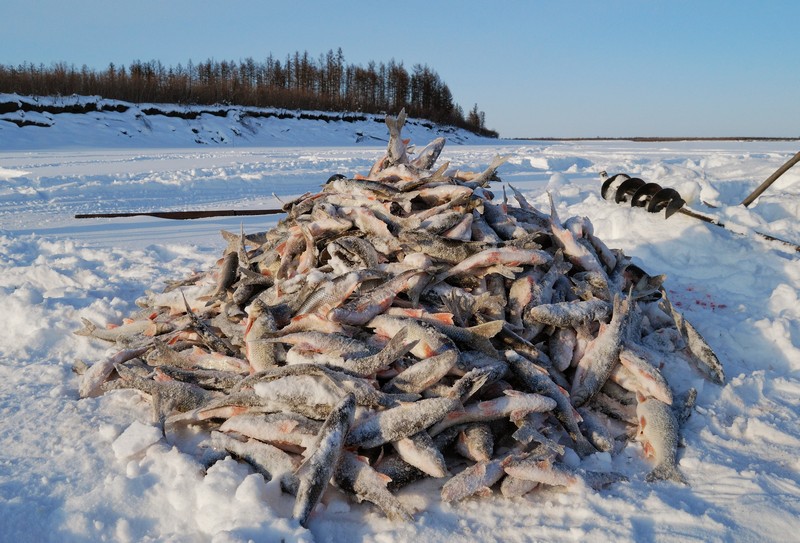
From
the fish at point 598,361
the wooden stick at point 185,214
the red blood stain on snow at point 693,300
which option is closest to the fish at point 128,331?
the fish at point 598,361

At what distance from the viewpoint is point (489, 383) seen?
306 centimetres

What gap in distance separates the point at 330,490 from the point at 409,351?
0.83m

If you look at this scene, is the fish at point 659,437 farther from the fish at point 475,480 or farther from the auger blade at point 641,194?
the auger blade at point 641,194

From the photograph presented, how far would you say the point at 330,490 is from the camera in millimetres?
2598

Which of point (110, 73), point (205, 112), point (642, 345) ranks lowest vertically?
point (642, 345)

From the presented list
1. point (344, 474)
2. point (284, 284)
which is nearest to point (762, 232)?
point (284, 284)

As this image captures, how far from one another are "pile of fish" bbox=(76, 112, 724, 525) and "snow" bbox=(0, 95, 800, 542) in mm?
119

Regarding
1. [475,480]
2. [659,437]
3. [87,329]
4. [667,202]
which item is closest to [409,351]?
[475,480]

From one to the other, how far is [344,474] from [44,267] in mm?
5019

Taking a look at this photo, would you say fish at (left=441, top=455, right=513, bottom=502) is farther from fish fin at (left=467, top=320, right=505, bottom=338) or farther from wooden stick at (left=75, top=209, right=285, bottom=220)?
wooden stick at (left=75, top=209, right=285, bottom=220)

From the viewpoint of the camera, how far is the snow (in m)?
2.37

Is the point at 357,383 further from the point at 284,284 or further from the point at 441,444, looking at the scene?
the point at 284,284

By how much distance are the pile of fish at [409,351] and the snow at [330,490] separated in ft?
0.39

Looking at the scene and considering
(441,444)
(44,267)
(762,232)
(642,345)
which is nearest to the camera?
(441,444)
